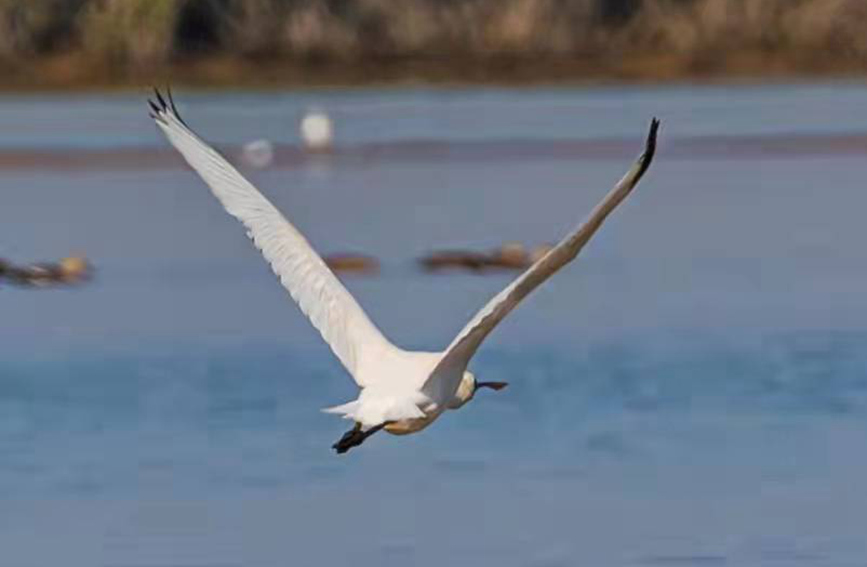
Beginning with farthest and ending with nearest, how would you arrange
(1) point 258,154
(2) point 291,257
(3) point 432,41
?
(3) point 432,41, (1) point 258,154, (2) point 291,257

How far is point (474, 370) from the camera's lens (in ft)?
57.8

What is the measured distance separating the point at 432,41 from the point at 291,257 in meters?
32.8

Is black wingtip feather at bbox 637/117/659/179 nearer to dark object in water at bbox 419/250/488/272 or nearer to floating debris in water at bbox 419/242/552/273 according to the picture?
floating debris in water at bbox 419/242/552/273

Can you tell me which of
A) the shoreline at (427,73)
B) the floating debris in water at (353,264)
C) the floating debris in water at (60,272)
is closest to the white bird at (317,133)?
the shoreline at (427,73)

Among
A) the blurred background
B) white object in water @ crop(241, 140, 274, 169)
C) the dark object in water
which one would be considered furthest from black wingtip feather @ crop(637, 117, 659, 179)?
white object in water @ crop(241, 140, 274, 169)

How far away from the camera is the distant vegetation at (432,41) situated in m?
42.6

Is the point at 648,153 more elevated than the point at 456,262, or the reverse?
the point at 648,153

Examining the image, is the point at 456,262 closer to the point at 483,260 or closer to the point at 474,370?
the point at 483,260

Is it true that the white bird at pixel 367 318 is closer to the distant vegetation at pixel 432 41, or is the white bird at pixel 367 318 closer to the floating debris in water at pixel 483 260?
the floating debris in water at pixel 483 260

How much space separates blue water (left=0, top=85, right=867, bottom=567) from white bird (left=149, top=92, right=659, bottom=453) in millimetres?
1442

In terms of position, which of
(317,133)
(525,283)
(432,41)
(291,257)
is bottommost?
(432,41)

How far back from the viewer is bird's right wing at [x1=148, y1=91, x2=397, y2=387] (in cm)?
1099

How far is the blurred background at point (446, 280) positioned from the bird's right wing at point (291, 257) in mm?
1429

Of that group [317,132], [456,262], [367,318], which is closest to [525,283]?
[367,318]
